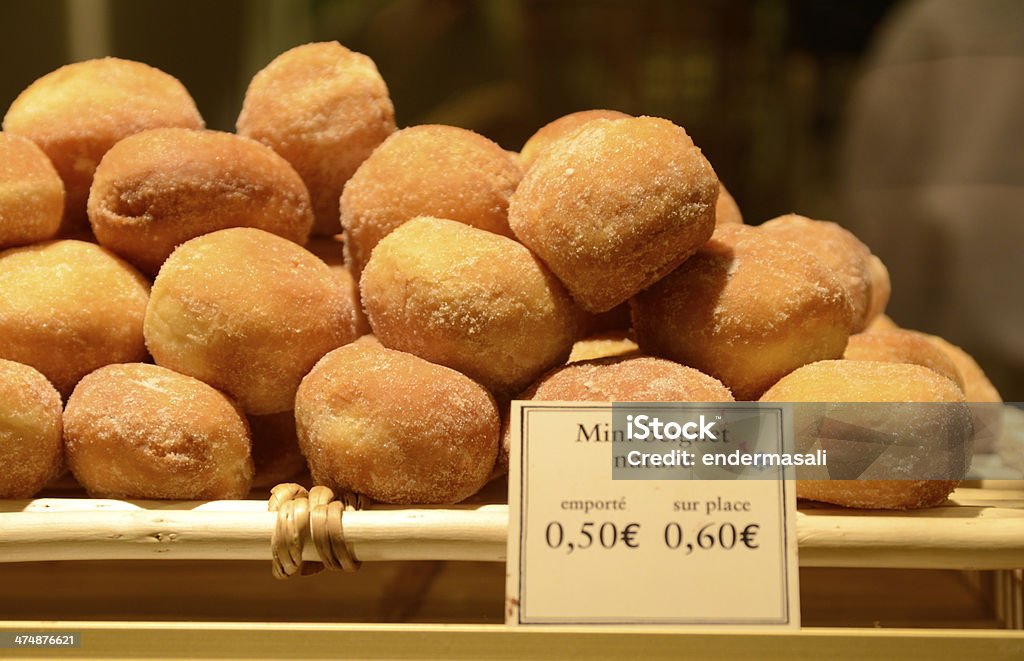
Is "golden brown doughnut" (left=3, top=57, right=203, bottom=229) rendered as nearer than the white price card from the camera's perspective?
No

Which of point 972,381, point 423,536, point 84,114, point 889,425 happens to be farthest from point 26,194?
point 972,381

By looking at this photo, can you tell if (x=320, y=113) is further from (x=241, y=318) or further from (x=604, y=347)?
(x=604, y=347)

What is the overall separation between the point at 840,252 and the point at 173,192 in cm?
63

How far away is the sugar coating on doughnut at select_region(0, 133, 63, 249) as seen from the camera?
0.81 m

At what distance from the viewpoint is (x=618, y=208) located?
2.33ft

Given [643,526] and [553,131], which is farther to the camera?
[553,131]

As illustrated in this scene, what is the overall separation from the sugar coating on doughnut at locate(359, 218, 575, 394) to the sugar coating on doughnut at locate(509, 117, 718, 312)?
29 millimetres

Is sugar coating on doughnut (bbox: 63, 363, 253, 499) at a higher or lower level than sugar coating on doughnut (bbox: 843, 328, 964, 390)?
lower

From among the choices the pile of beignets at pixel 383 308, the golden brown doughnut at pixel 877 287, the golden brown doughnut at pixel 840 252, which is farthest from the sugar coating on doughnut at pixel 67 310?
the golden brown doughnut at pixel 877 287

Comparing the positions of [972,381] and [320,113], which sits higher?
[320,113]

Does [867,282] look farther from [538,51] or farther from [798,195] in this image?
[538,51]

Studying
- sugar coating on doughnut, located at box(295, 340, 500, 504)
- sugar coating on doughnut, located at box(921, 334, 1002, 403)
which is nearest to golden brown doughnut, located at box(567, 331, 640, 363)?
sugar coating on doughnut, located at box(295, 340, 500, 504)

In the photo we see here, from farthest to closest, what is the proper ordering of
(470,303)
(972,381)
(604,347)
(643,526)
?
(972,381) → (604,347) → (470,303) → (643,526)

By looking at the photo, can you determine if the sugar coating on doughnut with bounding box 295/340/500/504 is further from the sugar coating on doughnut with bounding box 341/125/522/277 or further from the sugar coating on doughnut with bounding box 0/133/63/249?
the sugar coating on doughnut with bounding box 0/133/63/249
